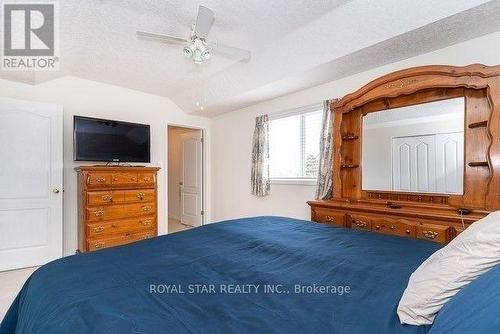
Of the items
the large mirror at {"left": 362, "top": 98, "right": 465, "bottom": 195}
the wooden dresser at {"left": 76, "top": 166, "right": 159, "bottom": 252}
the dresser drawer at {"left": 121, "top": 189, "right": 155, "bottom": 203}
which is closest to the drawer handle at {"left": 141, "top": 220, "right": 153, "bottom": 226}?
the wooden dresser at {"left": 76, "top": 166, "right": 159, "bottom": 252}

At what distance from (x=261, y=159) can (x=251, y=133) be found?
1.82 ft

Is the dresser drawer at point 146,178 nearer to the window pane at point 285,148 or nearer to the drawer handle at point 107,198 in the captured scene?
the drawer handle at point 107,198

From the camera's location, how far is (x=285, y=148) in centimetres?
396

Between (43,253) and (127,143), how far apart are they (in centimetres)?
168

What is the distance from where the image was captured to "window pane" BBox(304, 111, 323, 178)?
354 cm

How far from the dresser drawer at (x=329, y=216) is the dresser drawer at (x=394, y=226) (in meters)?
0.32

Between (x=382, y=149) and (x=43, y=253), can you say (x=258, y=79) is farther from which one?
(x=43, y=253)

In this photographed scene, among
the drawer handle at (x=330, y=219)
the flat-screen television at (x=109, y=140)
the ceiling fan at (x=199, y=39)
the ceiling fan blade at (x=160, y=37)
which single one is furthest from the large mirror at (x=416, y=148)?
the flat-screen television at (x=109, y=140)

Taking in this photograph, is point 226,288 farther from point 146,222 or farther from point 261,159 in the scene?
point 261,159

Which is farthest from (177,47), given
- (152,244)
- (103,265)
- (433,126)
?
(433,126)

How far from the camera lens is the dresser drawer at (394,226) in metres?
2.17

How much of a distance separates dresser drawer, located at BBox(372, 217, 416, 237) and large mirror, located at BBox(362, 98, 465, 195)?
1.46 ft

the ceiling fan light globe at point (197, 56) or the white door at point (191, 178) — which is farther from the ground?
the ceiling fan light globe at point (197, 56)

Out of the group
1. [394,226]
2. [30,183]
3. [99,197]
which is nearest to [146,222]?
[99,197]
